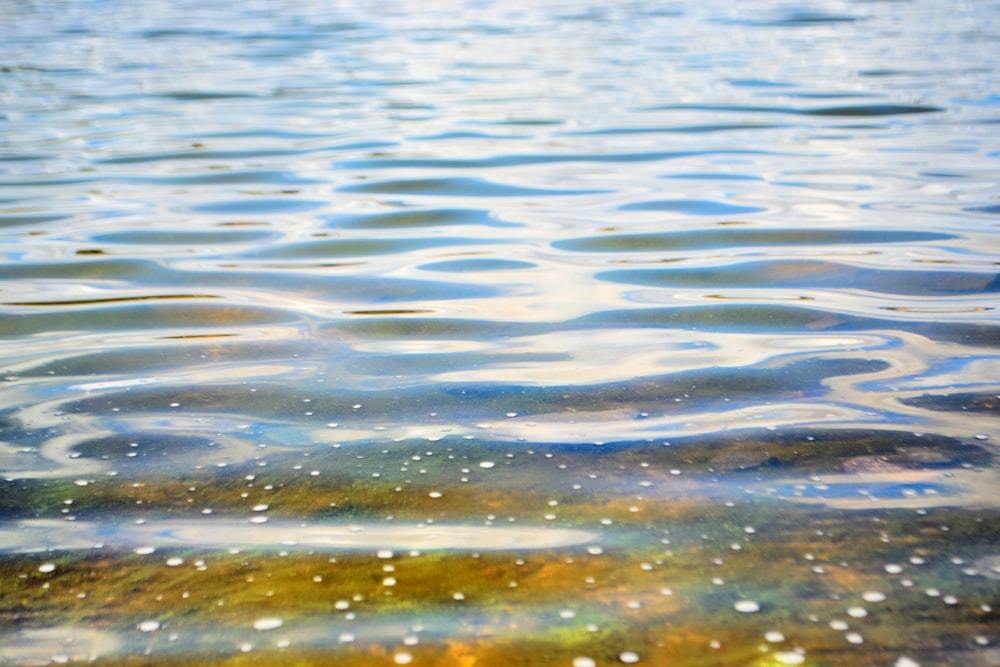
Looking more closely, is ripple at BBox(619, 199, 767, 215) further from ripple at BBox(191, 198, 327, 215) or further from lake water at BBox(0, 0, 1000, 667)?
ripple at BBox(191, 198, 327, 215)

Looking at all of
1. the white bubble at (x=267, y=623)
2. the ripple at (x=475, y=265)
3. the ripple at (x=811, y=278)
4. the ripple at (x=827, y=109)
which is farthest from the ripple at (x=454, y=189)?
the white bubble at (x=267, y=623)

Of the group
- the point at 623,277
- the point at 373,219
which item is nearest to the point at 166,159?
the point at 373,219

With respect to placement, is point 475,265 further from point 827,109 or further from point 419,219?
point 827,109

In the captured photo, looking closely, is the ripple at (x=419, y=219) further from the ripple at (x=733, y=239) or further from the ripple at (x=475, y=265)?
the ripple at (x=475, y=265)

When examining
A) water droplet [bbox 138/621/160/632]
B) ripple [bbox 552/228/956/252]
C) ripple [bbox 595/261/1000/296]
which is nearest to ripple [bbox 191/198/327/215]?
ripple [bbox 552/228/956/252]

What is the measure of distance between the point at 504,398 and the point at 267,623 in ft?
3.14

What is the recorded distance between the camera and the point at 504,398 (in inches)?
90.7

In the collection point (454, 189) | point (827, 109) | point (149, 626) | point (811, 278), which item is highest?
point (827, 109)

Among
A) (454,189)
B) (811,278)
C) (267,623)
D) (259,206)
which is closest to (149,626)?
(267,623)

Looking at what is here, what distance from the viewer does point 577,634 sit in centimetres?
142

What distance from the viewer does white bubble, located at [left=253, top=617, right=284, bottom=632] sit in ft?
4.74

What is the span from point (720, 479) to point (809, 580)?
1.19ft

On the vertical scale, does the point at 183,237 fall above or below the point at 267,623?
above

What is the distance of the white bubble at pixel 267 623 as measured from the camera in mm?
1446
